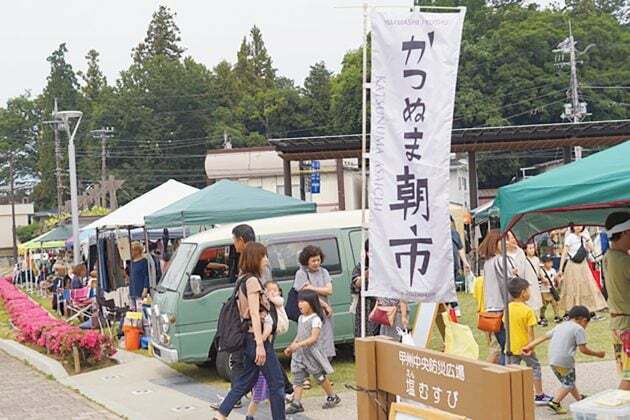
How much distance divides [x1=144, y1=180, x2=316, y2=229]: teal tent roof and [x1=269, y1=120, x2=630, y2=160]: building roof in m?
12.8

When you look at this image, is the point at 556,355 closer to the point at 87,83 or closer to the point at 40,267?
the point at 40,267

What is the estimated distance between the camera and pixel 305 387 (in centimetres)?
1085

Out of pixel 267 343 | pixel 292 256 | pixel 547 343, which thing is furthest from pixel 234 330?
pixel 547 343

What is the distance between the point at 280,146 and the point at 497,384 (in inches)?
939

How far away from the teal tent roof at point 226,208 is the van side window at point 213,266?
2076mm

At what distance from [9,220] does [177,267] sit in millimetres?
88186

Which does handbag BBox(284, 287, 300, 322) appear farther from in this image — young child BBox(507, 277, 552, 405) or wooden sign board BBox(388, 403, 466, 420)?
wooden sign board BBox(388, 403, 466, 420)

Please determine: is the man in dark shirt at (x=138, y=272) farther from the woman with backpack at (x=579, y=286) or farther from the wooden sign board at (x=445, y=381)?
the wooden sign board at (x=445, y=381)

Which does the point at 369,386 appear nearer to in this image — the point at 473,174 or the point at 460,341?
the point at 460,341

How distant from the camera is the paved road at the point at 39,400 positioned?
10781 millimetres

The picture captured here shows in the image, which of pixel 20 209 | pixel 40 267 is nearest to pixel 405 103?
pixel 40 267

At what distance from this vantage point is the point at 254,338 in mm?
8086

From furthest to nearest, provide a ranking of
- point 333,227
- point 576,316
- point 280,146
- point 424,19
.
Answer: point 280,146
point 333,227
point 576,316
point 424,19

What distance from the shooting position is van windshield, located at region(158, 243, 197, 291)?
40.0 ft
